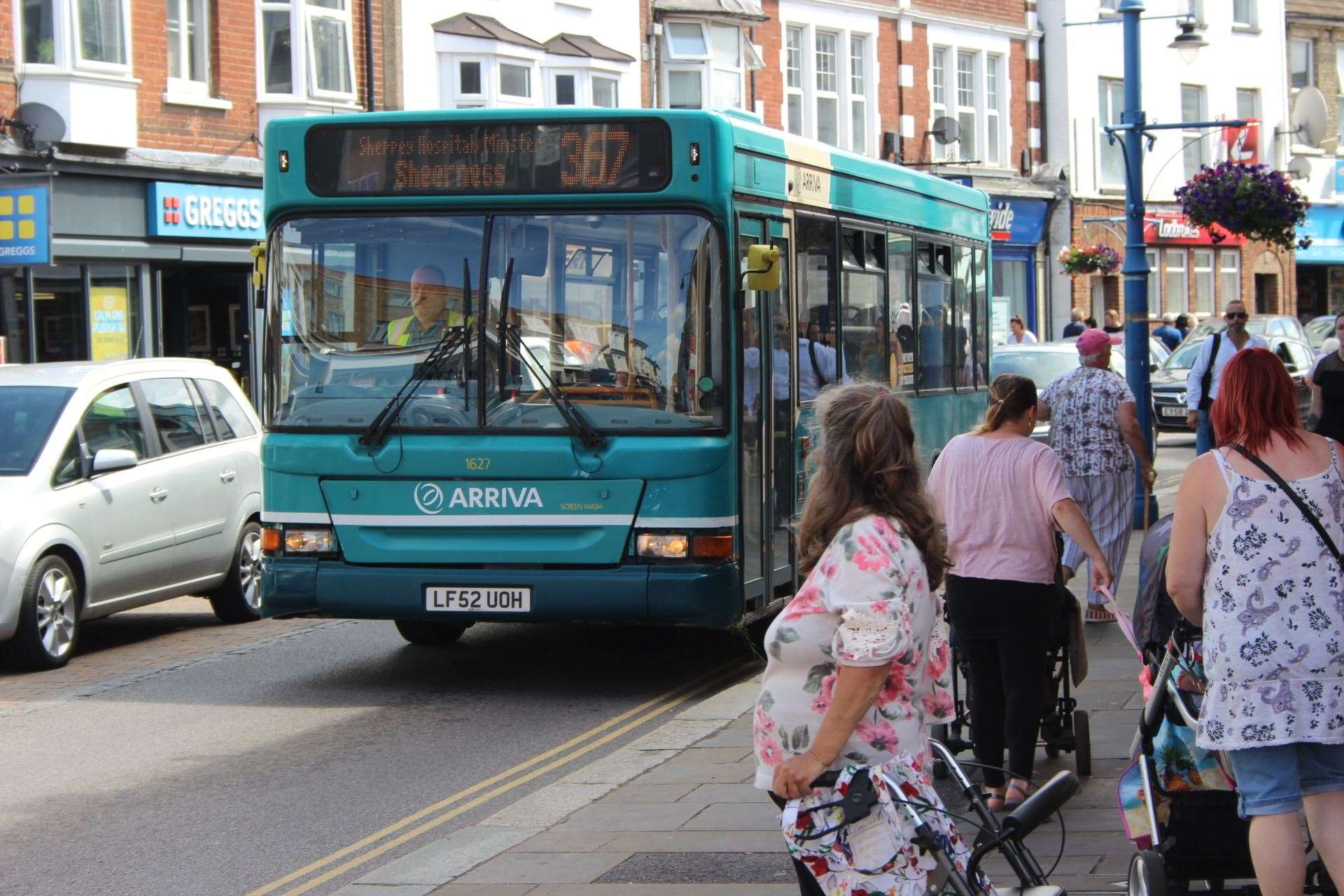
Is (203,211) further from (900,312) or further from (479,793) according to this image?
(479,793)

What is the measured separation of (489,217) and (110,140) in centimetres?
1377

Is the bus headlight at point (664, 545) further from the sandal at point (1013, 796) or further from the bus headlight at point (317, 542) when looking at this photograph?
the sandal at point (1013, 796)

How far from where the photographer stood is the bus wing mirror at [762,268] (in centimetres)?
972

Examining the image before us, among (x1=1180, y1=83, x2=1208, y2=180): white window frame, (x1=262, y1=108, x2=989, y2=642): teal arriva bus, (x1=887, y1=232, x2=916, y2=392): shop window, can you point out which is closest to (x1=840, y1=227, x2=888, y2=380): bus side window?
(x1=887, y1=232, x2=916, y2=392): shop window

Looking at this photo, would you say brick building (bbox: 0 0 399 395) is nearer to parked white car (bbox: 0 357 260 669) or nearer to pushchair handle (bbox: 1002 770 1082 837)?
parked white car (bbox: 0 357 260 669)

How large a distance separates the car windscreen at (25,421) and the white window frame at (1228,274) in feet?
125

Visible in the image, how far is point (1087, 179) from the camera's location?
42250mm

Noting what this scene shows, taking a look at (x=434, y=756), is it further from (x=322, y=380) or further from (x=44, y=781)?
(x=322, y=380)

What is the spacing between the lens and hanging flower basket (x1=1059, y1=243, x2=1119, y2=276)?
3894cm

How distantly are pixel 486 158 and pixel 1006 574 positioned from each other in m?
4.30

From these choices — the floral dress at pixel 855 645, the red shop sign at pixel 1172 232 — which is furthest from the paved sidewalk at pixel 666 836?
the red shop sign at pixel 1172 232

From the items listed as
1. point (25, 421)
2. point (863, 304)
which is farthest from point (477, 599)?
point (863, 304)

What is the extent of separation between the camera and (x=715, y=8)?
32.5 metres

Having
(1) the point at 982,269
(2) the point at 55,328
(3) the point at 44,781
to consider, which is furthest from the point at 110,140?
(3) the point at 44,781
